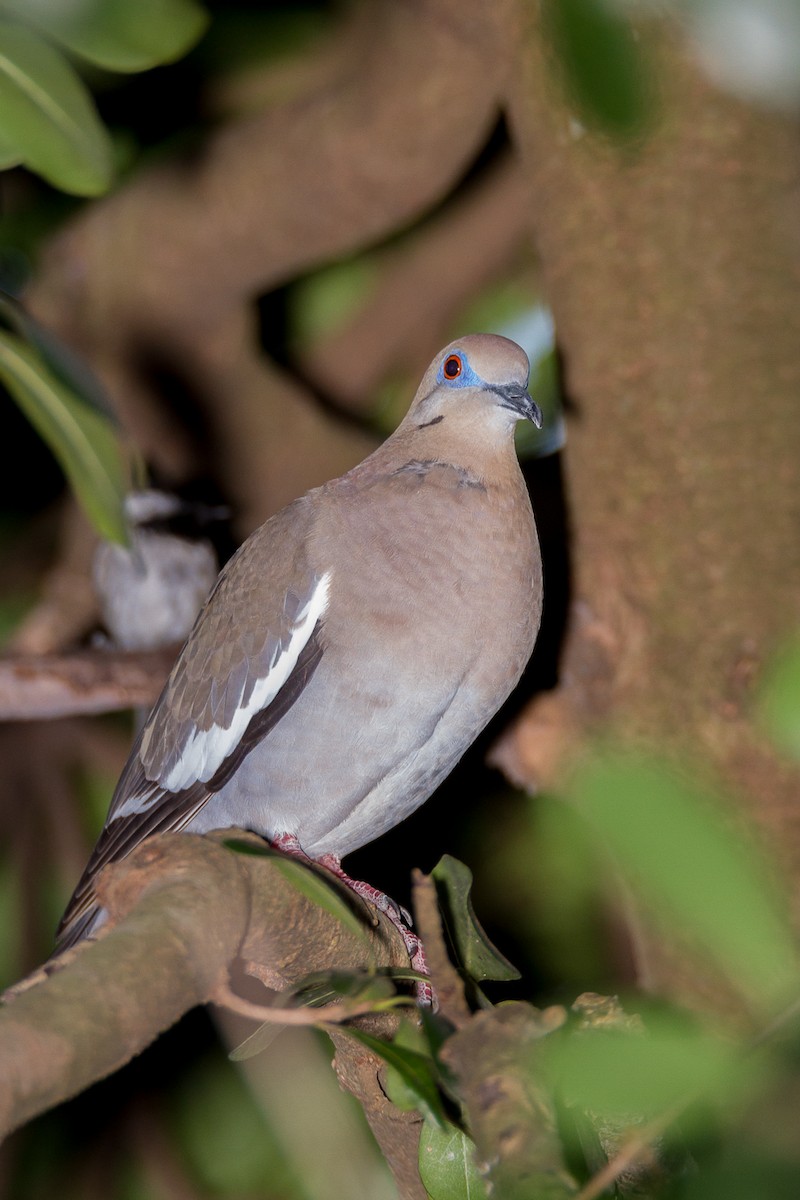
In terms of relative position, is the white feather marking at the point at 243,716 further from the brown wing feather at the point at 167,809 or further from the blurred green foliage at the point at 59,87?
the blurred green foliage at the point at 59,87

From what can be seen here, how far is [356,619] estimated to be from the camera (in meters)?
1.91

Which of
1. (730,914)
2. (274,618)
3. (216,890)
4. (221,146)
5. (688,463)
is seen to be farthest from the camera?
(221,146)

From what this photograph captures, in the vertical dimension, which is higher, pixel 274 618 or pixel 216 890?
pixel 216 890

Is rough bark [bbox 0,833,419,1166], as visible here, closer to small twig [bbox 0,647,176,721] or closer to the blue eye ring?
the blue eye ring

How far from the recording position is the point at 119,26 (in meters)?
1.63

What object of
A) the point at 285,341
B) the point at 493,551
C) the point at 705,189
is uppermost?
the point at 705,189

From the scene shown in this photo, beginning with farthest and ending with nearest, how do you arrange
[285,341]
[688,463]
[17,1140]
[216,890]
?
[285,341] → [17,1140] → [688,463] → [216,890]

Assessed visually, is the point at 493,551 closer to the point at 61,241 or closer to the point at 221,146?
the point at 221,146

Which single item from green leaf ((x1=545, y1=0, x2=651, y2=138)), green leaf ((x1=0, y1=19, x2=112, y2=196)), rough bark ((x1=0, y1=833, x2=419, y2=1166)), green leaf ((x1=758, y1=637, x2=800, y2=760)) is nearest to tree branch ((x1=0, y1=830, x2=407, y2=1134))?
rough bark ((x1=0, y1=833, x2=419, y2=1166))

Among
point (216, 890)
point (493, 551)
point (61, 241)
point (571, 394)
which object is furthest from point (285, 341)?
point (216, 890)

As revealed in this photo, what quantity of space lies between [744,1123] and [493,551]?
4.61ft

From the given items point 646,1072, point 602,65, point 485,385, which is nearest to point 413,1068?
point 646,1072

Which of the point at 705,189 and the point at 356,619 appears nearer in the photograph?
the point at 356,619

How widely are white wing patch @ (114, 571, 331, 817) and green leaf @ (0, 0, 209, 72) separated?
0.82 meters
